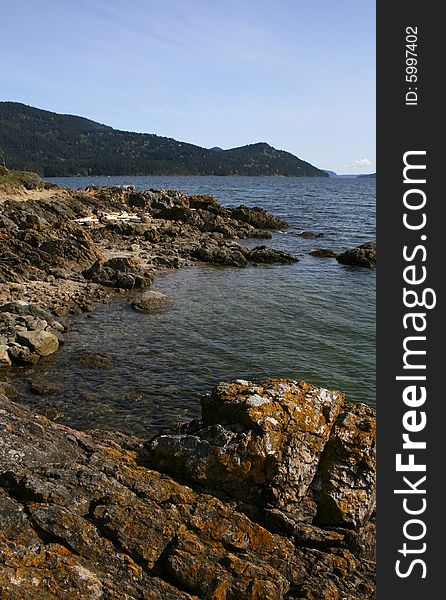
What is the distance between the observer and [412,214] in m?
6.76

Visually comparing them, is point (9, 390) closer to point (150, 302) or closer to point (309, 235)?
point (150, 302)

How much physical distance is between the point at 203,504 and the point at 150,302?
1922cm

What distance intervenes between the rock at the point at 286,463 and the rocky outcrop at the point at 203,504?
1.0 inches

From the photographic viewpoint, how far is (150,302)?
87.0 feet

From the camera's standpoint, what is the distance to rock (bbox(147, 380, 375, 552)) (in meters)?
8.70

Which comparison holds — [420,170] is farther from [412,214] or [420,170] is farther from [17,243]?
[17,243]

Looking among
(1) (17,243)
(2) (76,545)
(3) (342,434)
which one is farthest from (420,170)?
(1) (17,243)

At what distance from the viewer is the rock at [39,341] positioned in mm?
18578

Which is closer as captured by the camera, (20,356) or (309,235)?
(20,356)

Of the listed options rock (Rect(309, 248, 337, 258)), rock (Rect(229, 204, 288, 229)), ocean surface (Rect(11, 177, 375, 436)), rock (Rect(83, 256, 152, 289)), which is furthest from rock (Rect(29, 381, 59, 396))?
rock (Rect(229, 204, 288, 229))

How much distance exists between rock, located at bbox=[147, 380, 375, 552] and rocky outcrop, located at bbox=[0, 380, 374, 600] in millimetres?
25

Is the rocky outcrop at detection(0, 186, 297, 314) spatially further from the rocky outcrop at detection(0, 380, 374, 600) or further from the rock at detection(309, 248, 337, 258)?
the rocky outcrop at detection(0, 380, 374, 600)

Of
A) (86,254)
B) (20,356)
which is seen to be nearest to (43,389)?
(20,356)

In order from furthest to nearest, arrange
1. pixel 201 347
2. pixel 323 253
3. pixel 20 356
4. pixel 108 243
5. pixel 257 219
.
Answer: pixel 257 219 < pixel 323 253 < pixel 108 243 < pixel 201 347 < pixel 20 356
